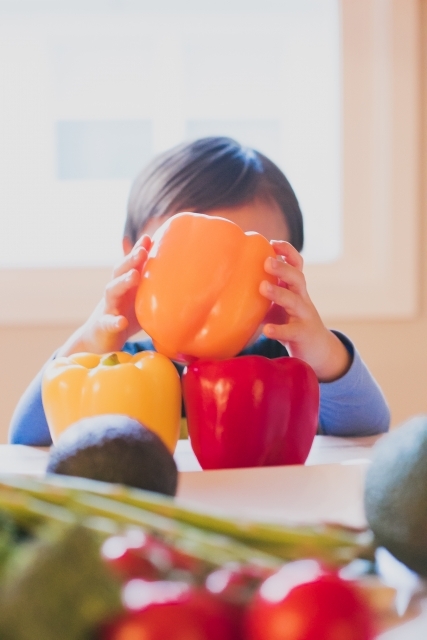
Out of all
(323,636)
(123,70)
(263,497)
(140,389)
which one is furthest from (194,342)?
(123,70)

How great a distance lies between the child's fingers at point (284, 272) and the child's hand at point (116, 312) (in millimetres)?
125

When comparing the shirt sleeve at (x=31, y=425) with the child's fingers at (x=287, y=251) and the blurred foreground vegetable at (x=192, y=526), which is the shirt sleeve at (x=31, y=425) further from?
the blurred foreground vegetable at (x=192, y=526)

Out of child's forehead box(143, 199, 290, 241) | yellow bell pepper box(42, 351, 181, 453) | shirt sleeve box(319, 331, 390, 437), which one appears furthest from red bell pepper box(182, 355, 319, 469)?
child's forehead box(143, 199, 290, 241)

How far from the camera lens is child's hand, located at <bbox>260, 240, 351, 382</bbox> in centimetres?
65

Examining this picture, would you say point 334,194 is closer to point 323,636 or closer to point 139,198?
point 139,198

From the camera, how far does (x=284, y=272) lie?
65 centimetres

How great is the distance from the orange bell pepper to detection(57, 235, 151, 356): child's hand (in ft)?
0.08

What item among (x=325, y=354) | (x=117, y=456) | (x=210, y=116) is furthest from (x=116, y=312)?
(x=210, y=116)

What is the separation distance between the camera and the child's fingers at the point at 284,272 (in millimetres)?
642

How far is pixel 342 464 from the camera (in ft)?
1.86

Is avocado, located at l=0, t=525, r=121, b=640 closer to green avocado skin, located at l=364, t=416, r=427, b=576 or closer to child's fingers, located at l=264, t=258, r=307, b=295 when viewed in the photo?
green avocado skin, located at l=364, t=416, r=427, b=576

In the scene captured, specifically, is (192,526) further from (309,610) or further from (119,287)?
(119,287)

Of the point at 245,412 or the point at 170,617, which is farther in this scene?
the point at 245,412

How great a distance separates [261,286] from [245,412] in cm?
12
